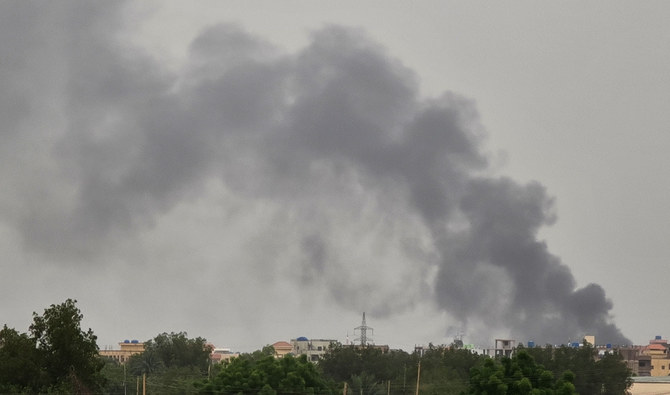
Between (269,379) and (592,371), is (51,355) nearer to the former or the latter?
(269,379)

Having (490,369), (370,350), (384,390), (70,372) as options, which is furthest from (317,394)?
(370,350)

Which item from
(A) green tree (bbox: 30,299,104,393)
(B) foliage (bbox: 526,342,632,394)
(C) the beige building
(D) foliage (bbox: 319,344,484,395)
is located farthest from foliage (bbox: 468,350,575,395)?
(C) the beige building

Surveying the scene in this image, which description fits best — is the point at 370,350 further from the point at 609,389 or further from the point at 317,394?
the point at 317,394

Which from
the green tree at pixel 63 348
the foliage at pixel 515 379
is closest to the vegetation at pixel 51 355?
the green tree at pixel 63 348

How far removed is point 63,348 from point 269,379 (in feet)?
112

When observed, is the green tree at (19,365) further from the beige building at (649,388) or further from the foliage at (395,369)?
the beige building at (649,388)

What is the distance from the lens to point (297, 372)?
310 ft

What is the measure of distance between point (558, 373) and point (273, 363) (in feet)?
206

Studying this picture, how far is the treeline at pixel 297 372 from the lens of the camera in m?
62.4

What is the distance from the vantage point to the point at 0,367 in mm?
62531

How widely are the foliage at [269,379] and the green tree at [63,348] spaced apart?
101ft

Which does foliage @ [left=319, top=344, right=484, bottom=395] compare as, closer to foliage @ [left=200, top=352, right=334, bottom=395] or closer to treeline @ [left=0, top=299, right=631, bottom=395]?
treeline @ [left=0, top=299, right=631, bottom=395]

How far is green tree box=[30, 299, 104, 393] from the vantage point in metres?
62.3

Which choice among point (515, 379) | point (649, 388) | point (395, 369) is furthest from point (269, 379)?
point (649, 388)
